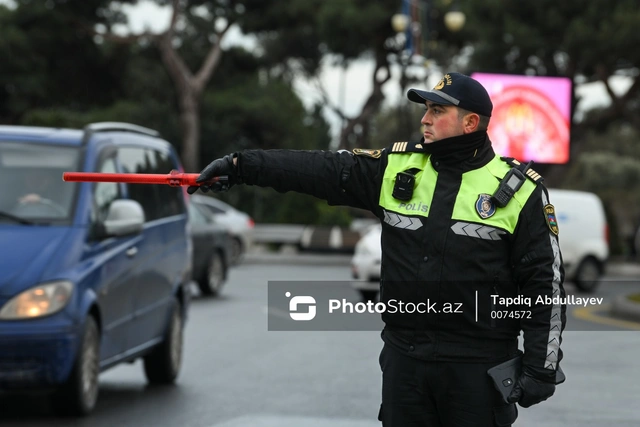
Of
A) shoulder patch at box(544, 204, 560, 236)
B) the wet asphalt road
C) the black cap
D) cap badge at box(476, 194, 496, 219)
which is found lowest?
the wet asphalt road

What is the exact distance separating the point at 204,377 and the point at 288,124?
34663 millimetres

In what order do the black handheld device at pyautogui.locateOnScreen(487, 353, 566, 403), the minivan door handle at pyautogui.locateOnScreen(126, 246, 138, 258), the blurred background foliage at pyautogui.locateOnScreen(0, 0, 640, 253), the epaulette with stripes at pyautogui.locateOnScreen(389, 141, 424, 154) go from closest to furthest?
1. the black handheld device at pyautogui.locateOnScreen(487, 353, 566, 403)
2. the epaulette with stripes at pyautogui.locateOnScreen(389, 141, 424, 154)
3. the minivan door handle at pyautogui.locateOnScreen(126, 246, 138, 258)
4. the blurred background foliage at pyautogui.locateOnScreen(0, 0, 640, 253)

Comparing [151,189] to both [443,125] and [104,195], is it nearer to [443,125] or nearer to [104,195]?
[104,195]

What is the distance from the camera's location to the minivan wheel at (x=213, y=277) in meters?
18.4

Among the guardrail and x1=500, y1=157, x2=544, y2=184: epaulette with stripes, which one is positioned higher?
x1=500, y1=157, x2=544, y2=184: epaulette with stripes

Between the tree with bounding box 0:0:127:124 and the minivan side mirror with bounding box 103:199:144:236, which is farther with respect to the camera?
the tree with bounding box 0:0:127:124

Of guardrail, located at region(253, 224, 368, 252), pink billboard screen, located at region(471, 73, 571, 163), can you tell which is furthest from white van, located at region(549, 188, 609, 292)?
guardrail, located at region(253, 224, 368, 252)

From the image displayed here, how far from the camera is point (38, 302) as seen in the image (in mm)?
7262

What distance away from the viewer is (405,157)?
14.6 feet

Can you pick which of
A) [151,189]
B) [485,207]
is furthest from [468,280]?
[151,189]

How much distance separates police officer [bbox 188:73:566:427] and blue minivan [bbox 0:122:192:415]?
317 centimetres

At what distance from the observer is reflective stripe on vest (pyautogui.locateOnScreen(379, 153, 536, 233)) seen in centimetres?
428

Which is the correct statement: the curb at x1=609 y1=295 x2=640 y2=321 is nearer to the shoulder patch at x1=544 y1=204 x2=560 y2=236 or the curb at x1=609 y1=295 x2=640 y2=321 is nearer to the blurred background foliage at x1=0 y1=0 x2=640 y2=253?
the shoulder patch at x1=544 y1=204 x2=560 y2=236

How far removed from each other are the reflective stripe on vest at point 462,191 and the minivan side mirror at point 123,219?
3.85 meters
